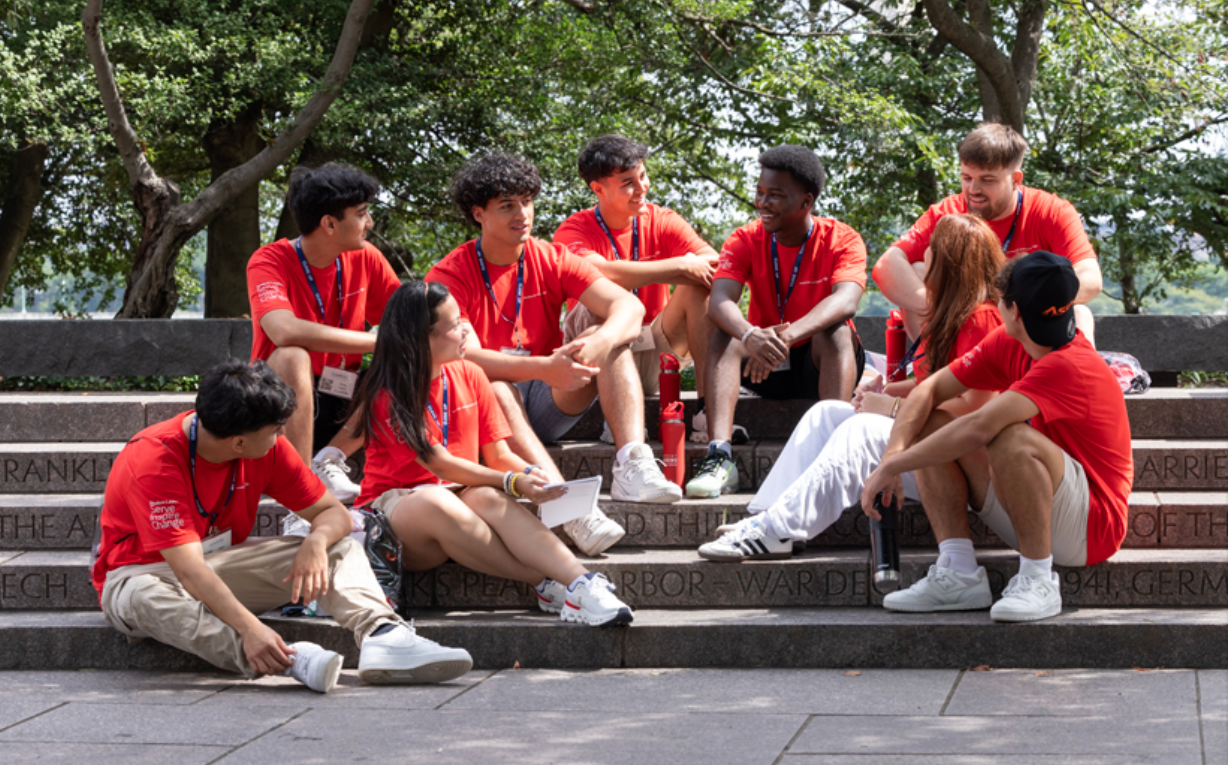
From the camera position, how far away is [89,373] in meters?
9.05

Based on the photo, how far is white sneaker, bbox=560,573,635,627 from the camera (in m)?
4.50

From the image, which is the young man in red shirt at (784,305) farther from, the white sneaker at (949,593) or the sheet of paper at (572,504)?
the white sneaker at (949,593)

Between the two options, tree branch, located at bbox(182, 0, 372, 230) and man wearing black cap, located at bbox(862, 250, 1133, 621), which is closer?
man wearing black cap, located at bbox(862, 250, 1133, 621)

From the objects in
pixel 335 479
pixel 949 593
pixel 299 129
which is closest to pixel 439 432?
pixel 335 479

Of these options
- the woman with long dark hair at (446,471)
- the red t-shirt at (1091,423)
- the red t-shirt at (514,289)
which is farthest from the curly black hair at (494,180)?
the red t-shirt at (1091,423)

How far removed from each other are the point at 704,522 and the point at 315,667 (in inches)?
70.2

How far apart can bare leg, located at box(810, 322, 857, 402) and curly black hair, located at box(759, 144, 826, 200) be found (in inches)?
28.8

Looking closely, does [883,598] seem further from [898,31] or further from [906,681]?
[898,31]

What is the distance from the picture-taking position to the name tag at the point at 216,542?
450 cm

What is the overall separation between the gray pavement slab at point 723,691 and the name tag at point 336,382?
1.62 metres

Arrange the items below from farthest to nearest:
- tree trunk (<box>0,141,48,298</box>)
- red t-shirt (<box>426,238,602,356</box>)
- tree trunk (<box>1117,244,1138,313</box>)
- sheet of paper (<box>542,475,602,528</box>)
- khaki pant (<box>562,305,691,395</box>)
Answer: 1. tree trunk (<box>0,141,48,298</box>)
2. tree trunk (<box>1117,244,1138,313</box>)
3. khaki pant (<box>562,305,691,395</box>)
4. red t-shirt (<box>426,238,602,356</box>)
5. sheet of paper (<box>542,475,602,528</box>)

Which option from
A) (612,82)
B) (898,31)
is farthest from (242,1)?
(898,31)

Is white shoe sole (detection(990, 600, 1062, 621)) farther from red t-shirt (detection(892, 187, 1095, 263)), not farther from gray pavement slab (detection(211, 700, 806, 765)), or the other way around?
red t-shirt (detection(892, 187, 1095, 263))

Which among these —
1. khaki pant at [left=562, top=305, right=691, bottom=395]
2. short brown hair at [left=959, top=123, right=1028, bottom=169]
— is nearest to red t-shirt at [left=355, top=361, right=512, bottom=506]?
khaki pant at [left=562, top=305, right=691, bottom=395]
